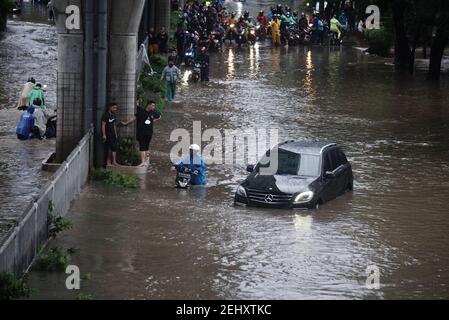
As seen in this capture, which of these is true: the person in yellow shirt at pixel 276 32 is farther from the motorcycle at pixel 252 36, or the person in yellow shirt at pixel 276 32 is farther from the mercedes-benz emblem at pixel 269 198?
the mercedes-benz emblem at pixel 269 198

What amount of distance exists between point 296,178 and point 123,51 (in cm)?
625

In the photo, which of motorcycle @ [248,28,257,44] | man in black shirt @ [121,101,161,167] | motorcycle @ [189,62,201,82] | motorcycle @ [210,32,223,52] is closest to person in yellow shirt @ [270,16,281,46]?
motorcycle @ [248,28,257,44]

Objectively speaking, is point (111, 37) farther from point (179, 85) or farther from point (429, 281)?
point (179, 85)

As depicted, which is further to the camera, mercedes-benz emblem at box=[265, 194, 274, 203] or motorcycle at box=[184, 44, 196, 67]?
motorcycle at box=[184, 44, 196, 67]

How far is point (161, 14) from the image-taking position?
54.1 metres

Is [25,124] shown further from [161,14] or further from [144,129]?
[161,14]

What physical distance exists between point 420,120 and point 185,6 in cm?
3256

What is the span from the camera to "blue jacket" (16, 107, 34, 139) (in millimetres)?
30188

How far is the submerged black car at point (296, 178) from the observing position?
23484mm

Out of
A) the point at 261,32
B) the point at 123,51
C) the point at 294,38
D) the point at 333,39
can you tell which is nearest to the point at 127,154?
the point at 123,51

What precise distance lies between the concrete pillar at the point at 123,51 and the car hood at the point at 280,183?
5327 mm

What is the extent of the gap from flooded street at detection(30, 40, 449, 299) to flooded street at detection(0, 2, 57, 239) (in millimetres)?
1281

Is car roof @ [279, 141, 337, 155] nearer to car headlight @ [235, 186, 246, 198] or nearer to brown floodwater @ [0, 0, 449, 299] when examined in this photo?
brown floodwater @ [0, 0, 449, 299]
